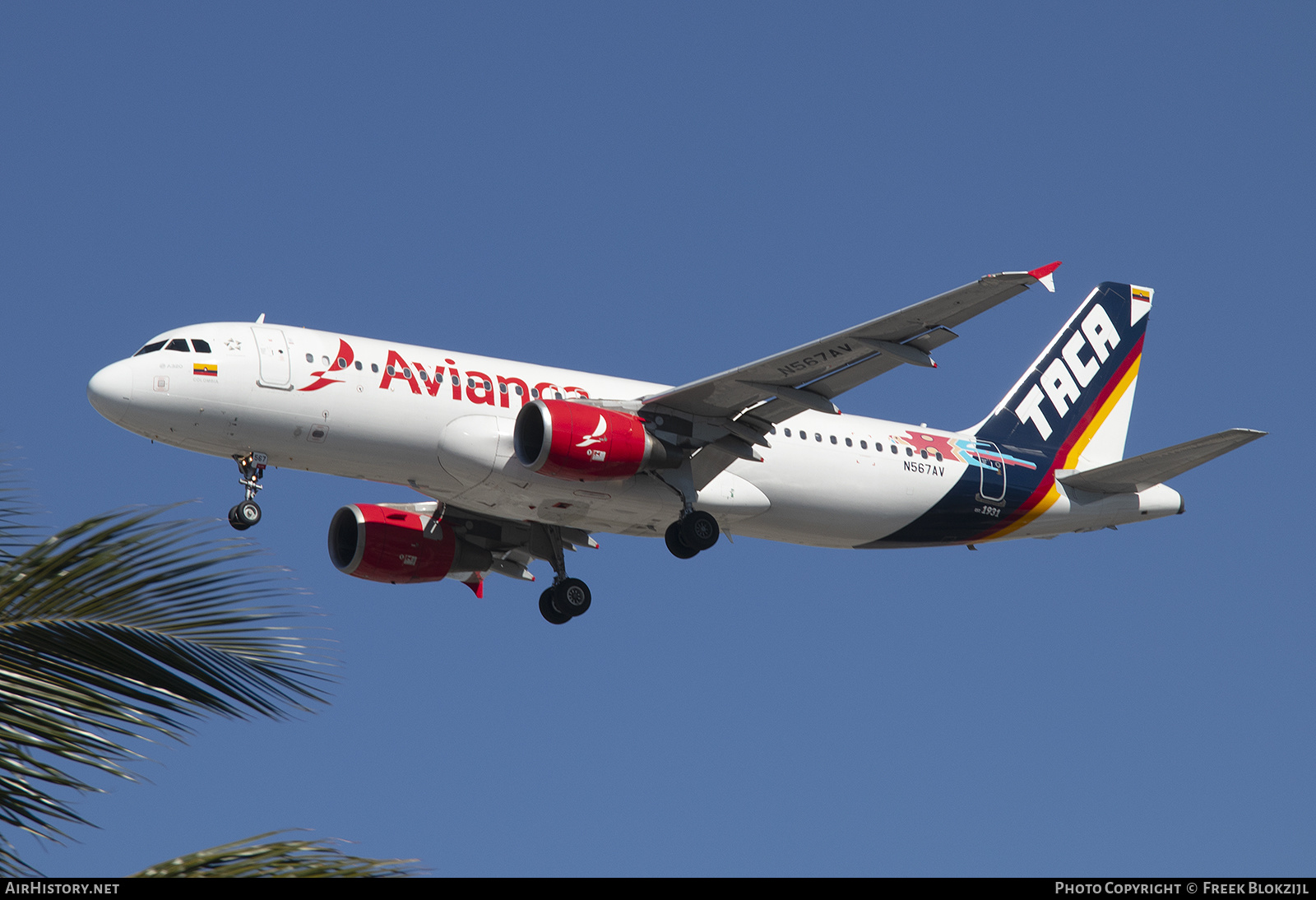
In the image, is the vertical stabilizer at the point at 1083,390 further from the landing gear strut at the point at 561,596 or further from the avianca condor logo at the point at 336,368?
the avianca condor logo at the point at 336,368

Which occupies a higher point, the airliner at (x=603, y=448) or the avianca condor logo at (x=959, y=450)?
the avianca condor logo at (x=959, y=450)

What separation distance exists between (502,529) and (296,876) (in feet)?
89.9

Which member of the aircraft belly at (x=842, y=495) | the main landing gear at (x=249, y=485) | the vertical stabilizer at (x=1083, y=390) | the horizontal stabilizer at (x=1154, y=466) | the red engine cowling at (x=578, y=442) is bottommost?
the main landing gear at (x=249, y=485)

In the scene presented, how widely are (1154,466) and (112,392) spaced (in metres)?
22.5

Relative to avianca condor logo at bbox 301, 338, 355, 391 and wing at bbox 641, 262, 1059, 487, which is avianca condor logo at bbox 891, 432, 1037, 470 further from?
avianca condor logo at bbox 301, 338, 355, 391

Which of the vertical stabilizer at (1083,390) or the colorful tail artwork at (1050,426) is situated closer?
the colorful tail artwork at (1050,426)

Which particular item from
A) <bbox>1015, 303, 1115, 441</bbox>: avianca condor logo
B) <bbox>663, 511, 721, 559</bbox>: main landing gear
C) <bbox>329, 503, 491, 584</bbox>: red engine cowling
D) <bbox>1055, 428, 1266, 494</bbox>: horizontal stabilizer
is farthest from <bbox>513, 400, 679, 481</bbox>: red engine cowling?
<bbox>1015, 303, 1115, 441</bbox>: avianca condor logo

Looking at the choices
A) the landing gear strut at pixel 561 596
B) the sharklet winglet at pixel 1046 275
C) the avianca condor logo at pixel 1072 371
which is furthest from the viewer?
the avianca condor logo at pixel 1072 371

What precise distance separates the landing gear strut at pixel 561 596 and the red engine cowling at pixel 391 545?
7.36 ft

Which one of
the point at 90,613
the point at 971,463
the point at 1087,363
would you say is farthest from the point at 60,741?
the point at 1087,363

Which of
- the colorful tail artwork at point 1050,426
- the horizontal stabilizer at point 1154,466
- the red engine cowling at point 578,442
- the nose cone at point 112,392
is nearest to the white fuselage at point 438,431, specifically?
the nose cone at point 112,392

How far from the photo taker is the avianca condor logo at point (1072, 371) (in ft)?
118

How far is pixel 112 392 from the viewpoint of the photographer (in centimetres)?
2623

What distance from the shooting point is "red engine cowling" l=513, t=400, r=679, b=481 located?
88.8 ft
